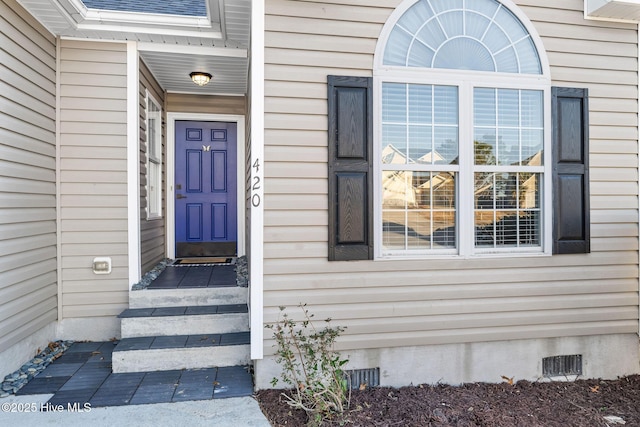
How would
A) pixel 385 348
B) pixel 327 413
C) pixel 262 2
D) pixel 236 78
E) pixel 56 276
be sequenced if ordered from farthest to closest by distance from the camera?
pixel 236 78, pixel 56 276, pixel 385 348, pixel 262 2, pixel 327 413

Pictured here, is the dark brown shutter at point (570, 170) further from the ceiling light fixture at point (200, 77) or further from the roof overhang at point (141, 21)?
the ceiling light fixture at point (200, 77)

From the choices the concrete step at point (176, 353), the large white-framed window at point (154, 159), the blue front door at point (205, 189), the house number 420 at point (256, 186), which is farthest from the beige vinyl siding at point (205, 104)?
the concrete step at point (176, 353)

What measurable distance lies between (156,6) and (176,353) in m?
2.80

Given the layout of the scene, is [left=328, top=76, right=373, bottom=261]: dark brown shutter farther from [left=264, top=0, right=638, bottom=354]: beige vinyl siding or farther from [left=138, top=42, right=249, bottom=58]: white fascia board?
[left=138, top=42, right=249, bottom=58]: white fascia board

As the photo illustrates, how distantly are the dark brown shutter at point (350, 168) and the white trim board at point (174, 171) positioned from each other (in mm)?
2365

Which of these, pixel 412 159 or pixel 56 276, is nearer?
pixel 412 159

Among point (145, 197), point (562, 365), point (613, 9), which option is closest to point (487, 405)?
point (562, 365)

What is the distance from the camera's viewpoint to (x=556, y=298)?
10.1ft

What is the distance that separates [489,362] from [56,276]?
12.5ft

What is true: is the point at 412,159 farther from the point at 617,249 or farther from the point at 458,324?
the point at 617,249

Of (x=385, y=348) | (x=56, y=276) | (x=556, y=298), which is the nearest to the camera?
(x=385, y=348)

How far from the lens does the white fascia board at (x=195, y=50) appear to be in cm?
358

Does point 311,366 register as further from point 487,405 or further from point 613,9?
point 613,9

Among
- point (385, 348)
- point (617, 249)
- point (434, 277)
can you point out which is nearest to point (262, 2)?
point (434, 277)
